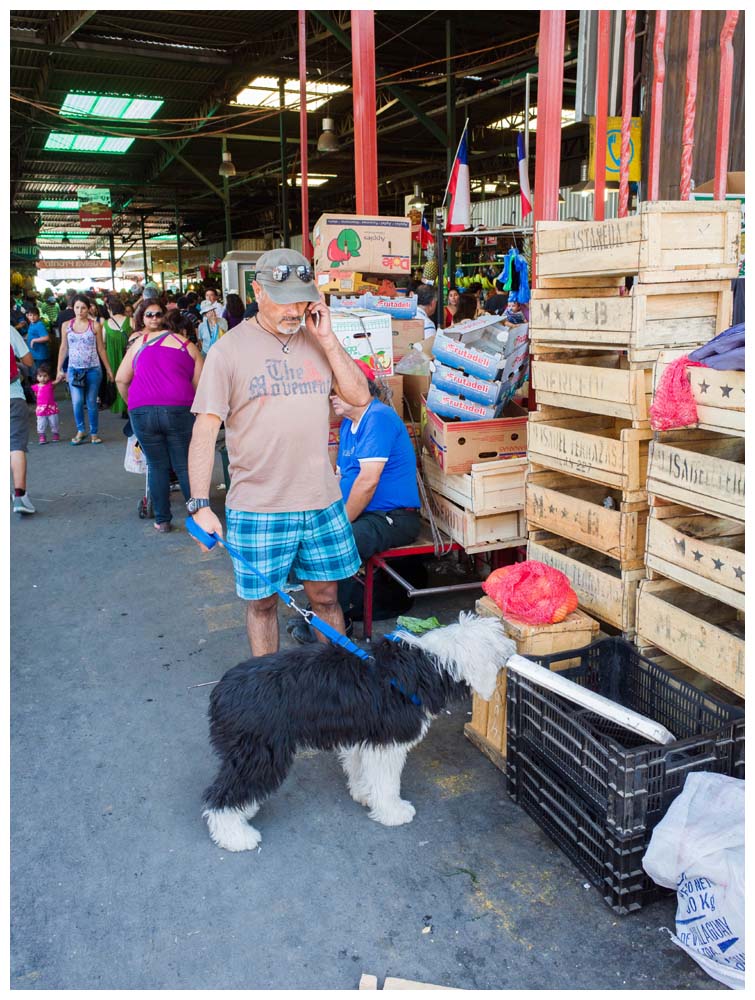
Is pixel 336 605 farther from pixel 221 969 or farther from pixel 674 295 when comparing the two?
pixel 674 295

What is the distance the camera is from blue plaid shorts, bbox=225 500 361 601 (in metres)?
3.46

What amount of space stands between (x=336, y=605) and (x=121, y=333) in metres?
9.63

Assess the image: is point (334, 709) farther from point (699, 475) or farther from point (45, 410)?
point (45, 410)

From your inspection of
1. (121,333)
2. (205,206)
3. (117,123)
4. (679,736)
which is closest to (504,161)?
(117,123)

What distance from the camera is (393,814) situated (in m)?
3.02

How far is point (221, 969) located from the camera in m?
2.38

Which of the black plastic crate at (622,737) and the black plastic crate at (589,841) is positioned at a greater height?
the black plastic crate at (622,737)

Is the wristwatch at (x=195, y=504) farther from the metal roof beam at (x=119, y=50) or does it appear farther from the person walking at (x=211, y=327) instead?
the metal roof beam at (x=119, y=50)

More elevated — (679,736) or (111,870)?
(679,736)

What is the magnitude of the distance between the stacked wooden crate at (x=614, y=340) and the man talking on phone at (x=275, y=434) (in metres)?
0.96

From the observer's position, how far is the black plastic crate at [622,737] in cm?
246

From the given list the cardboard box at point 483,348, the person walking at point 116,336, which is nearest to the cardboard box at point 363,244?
the cardboard box at point 483,348

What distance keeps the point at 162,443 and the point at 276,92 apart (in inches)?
417

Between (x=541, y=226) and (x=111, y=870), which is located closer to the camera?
(x=111, y=870)
